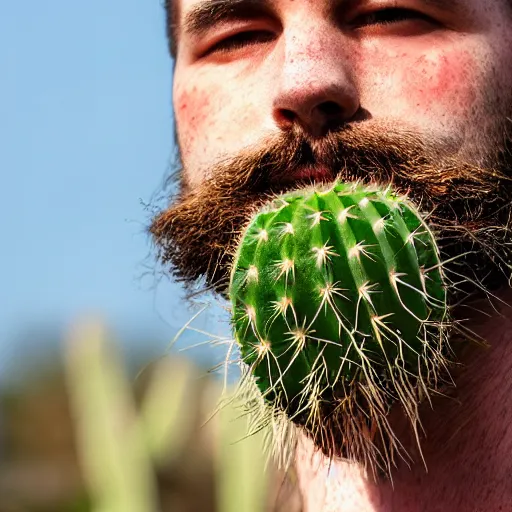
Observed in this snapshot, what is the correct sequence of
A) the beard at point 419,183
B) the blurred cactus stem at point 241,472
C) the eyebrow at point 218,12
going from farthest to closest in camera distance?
1. the blurred cactus stem at point 241,472
2. the eyebrow at point 218,12
3. the beard at point 419,183

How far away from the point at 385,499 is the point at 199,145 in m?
0.84

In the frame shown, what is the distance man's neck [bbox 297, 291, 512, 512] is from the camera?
182 cm

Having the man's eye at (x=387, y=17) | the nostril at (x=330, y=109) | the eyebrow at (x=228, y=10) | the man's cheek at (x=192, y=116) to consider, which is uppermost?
Result: the eyebrow at (x=228, y=10)

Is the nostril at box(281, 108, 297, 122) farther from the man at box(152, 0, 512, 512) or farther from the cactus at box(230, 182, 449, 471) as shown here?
the cactus at box(230, 182, 449, 471)

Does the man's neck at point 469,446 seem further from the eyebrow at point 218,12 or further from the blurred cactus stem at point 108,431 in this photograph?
the blurred cactus stem at point 108,431

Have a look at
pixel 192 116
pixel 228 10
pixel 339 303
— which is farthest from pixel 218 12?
pixel 339 303

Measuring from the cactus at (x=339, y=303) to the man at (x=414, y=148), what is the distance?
209 millimetres

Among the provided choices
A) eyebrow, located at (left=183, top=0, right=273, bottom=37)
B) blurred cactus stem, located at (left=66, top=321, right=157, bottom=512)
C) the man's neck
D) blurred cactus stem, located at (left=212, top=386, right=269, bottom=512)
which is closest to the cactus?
the man's neck

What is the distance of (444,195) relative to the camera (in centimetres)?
181

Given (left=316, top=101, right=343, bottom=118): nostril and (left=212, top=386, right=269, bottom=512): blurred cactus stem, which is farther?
(left=212, top=386, right=269, bottom=512): blurred cactus stem

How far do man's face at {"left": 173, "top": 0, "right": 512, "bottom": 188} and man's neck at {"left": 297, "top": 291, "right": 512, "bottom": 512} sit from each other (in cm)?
38

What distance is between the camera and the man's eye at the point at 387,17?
6.37 ft

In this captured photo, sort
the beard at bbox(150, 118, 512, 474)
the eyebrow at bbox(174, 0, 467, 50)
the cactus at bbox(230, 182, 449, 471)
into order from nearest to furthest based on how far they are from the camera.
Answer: the cactus at bbox(230, 182, 449, 471)
the beard at bbox(150, 118, 512, 474)
the eyebrow at bbox(174, 0, 467, 50)

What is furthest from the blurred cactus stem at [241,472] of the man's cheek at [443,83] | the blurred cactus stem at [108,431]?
the man's cheek at [443,83]
